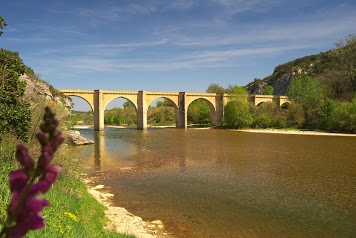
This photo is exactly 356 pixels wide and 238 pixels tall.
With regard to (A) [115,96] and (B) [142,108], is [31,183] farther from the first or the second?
(B) [142,108]

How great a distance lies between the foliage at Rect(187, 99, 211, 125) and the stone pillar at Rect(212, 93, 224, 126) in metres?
4.78

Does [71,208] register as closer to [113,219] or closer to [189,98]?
[113,219]

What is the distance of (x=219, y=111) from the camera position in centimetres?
7062

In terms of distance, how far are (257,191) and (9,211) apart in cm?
1356

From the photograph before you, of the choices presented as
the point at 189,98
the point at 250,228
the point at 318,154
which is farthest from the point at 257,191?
the point at 189,98

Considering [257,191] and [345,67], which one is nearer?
[257,191]

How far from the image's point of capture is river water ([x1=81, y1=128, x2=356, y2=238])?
9883 millimetres

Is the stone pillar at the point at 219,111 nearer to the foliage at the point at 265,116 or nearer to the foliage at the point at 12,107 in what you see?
the foliage at the point at 265,116

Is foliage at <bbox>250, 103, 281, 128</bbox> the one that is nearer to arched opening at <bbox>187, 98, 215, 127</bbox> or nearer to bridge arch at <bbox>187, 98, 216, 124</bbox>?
bridge arch at <bbox>187, 98, 216, 124</bbox>

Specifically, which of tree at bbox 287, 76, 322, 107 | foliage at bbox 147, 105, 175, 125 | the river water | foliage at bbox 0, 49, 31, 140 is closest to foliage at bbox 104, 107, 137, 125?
foliage at bbox 147, 105, 175, 125

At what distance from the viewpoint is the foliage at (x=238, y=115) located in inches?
2320

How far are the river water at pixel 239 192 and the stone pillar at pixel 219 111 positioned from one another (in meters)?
46.9

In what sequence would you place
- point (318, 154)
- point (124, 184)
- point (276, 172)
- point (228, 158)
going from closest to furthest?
point (124, 184), point (276, 172), point (228, 158), point (318, 154)

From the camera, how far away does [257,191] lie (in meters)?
13.7
